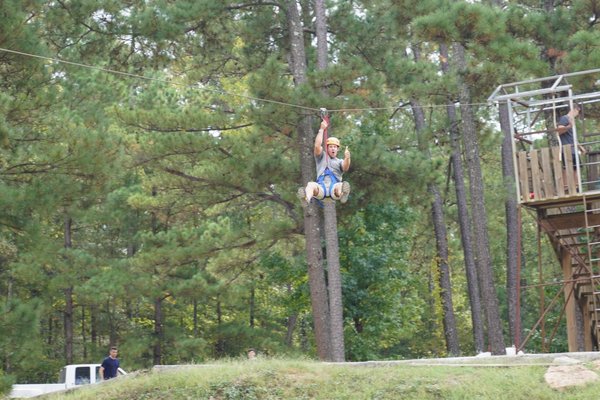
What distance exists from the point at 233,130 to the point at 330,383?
12.3m

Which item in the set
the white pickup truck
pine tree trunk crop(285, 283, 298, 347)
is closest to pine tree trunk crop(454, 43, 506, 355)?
the white pickup truck

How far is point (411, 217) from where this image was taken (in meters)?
28.0

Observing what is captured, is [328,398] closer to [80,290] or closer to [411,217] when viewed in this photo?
[411,217]

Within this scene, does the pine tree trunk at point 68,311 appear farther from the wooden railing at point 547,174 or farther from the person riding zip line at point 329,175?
the wooden railing at point 547,174

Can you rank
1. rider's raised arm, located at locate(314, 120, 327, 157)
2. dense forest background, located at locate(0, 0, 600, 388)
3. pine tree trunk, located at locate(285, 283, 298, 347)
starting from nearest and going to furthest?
rider's raised arm, located at locate(314, 120, 327, 157)
dense forest background, located at locate(0, 0, 600, 388)
pine tree trunk, located at locate(285, 283, 298, 347)

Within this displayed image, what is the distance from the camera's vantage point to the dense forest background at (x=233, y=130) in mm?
19328

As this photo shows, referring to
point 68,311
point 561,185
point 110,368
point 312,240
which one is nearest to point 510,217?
point 312,240

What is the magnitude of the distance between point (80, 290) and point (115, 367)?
9.90 meters

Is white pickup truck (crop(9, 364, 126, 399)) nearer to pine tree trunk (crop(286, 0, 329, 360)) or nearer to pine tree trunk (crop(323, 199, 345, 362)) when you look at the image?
pine tree trunk (crop(286, 0, 329, 360))

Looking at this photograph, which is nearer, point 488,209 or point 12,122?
point 12,122

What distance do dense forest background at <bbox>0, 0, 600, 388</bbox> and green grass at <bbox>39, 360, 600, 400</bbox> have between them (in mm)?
4500

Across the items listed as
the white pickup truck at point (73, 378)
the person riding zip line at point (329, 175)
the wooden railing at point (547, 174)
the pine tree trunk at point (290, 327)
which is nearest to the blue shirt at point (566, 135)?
the wooden railing at point (547, 174)

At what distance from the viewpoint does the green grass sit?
44.5ft

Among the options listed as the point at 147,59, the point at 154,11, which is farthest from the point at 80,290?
the point at 154,11
